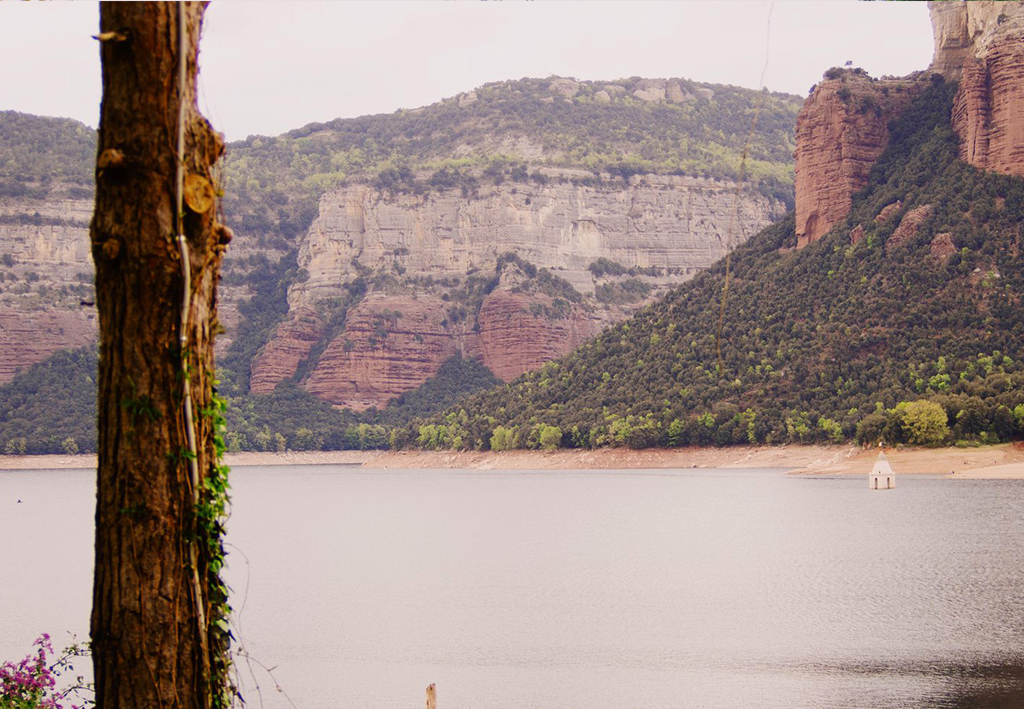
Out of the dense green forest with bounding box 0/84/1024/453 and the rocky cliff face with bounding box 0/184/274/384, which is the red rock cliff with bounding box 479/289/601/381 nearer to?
the rocky cliff face with bounding box 0/184/274/384

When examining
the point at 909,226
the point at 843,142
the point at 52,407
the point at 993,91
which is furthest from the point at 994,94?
the point at 52,407

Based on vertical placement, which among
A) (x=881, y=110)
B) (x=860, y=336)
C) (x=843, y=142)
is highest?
(x=881, y=110)

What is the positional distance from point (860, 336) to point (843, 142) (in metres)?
24.2

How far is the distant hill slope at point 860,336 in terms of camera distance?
315ft

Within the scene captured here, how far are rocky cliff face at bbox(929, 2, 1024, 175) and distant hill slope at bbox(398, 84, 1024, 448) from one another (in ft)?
5.88

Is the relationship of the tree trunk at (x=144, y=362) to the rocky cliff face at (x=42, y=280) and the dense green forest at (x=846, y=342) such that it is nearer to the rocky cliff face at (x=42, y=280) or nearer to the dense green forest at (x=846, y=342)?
the dense green forest at (x=846, y=342)

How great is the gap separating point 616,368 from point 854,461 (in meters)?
39.2

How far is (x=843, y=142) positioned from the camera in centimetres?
12138

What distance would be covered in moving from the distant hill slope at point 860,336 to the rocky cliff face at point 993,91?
179 centimetres

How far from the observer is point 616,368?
130625 mm

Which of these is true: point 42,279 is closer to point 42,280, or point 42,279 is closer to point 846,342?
point 42,280

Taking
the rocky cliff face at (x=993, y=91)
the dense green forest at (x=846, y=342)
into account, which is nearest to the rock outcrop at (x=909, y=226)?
the dense green forest at (x=846, y=342)

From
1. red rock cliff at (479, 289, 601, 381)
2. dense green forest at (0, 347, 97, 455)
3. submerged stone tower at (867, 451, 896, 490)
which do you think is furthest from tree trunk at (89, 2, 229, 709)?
red rock cliff at (479, 289, 601, 381)

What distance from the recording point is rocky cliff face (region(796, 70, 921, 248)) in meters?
121
